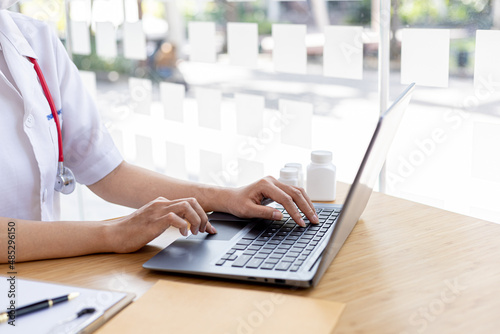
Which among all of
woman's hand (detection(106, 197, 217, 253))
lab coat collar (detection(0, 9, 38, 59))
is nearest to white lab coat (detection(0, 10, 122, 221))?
lab coat collar (detection(0, 9, 38, 59))

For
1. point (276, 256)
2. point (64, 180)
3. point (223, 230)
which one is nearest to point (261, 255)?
point (276, 256)

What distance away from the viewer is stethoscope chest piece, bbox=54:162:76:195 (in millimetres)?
1372

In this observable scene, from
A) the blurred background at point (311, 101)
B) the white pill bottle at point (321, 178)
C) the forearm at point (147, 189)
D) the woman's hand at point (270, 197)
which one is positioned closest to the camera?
the woman's hand at point (270, 197)

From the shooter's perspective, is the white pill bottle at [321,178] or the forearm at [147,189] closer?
the forearm at [147,189]

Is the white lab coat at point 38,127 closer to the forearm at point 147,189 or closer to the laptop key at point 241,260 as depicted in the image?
the forearm at point 147,189

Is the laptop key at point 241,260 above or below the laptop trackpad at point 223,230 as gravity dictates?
above

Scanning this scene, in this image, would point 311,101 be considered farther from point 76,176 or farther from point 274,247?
point 274,247

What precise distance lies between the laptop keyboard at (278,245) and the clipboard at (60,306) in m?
0.20

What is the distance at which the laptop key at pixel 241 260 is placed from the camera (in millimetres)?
977

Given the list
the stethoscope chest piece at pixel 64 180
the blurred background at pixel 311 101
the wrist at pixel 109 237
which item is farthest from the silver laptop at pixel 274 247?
the blurred background at pixel 311 101

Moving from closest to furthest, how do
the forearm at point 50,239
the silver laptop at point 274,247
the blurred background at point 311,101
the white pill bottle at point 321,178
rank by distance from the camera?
the silver laptop at point 274,247
the forearm at point 50,239
the white pill bottle at point 321,178
the blurred background at point 311,101

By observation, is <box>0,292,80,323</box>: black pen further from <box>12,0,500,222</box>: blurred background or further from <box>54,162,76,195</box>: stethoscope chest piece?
<box>12,0,500,222</box>: blurred background

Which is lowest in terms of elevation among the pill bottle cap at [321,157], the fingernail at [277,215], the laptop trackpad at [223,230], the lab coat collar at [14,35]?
the laptop trackpad at [223,230]

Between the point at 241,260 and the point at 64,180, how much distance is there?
58cm
